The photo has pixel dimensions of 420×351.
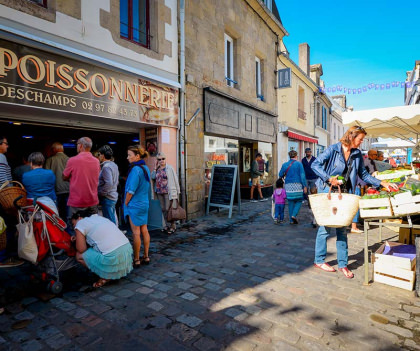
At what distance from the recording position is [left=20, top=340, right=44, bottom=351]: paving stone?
Result: 7.11ft

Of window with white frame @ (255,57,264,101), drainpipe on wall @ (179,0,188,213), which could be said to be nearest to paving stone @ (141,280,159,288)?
drainpipe on wall @ (179,0,188,213)

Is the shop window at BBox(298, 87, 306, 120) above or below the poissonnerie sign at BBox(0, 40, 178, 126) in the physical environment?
above

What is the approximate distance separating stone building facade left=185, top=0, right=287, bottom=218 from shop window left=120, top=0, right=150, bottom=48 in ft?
3.76

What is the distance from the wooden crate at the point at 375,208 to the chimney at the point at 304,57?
17.7 metres

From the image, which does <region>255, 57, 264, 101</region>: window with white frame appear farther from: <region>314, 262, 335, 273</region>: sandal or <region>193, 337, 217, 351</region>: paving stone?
<region>193, 337, 217, 351</region>: paving stone

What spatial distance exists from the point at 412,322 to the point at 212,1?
8.72 m

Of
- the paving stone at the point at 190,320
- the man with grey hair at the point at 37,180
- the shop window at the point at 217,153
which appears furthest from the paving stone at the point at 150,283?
the shop window at the point at 217,153

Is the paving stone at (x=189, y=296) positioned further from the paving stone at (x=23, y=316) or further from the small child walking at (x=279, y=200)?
the small child walking at (x=279, y=200)

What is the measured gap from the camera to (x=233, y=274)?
3.61 m

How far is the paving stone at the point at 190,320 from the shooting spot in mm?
2482

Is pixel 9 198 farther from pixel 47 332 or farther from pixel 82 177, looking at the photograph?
pixel 47 332

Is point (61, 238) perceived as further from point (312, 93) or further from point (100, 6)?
point (312, 93)

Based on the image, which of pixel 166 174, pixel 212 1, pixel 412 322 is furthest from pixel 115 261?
pixel 212 1

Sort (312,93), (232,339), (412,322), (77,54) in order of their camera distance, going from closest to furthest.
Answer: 1. (232,339)
2. (412,322)
3. (77,54)
4. (312,93)
